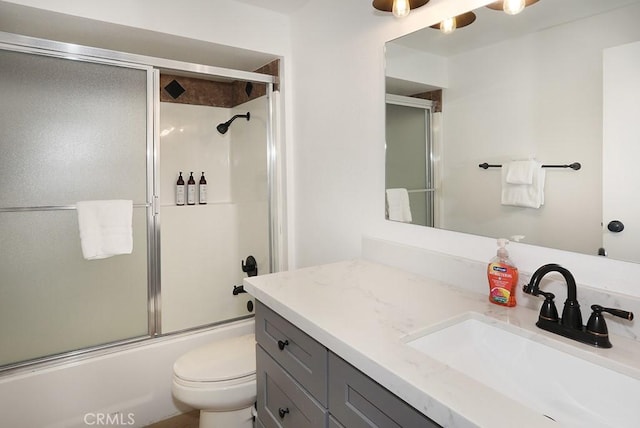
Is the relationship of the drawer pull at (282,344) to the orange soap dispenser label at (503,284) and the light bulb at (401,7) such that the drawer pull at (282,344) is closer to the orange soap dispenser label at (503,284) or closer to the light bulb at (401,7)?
the orange soap dispenser label at (503,284)

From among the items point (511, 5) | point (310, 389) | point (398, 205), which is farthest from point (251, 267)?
point (511, 5)

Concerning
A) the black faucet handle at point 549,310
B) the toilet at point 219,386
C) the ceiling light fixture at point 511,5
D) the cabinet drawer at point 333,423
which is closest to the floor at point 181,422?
the toilet at point 219,386

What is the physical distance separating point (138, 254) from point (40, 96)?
883 millimetres

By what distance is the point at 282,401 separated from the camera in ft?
3.99

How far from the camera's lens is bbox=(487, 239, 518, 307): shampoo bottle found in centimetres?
111

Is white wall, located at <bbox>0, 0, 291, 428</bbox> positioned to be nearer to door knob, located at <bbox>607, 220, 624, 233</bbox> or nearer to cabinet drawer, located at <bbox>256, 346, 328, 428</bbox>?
cabinet drawer, located at <bbox>256, 346, 328, 428</bbox>

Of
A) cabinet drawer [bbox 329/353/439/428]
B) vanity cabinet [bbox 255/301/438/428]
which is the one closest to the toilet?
vanity cabinet [bbox 255/301/438/428]

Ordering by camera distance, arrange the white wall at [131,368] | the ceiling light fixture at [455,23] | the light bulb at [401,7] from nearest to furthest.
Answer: the ceiling light fixture at [455,23] < the light bulb at [401,7] < the white wall at [131,368]

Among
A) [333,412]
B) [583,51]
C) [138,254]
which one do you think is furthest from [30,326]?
[583,51]

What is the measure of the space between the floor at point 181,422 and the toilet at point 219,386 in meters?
0.35

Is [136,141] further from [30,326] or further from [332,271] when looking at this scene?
[332,271]

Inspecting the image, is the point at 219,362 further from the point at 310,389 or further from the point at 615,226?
the point at 615,226

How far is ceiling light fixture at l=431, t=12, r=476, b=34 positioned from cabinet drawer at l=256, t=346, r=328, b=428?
1.36m

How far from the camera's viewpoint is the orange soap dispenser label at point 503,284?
1109mm
